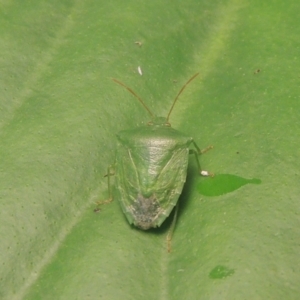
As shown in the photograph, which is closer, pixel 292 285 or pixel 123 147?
pixel 292 285

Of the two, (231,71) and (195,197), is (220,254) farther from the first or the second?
(231,71)

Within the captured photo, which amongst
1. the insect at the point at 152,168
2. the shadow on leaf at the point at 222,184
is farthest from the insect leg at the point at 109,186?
the shadow on leaf at the point at 222,184

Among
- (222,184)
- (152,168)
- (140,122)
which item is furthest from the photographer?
(140,122)

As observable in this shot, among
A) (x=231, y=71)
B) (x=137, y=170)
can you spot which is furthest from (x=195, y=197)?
(x=231, y=71)

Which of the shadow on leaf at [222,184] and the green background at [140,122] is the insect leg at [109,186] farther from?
the shadow on leaf at [222,184]

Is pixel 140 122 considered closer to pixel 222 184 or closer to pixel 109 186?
pixel 109 186

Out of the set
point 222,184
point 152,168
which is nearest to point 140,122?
point 152,168
